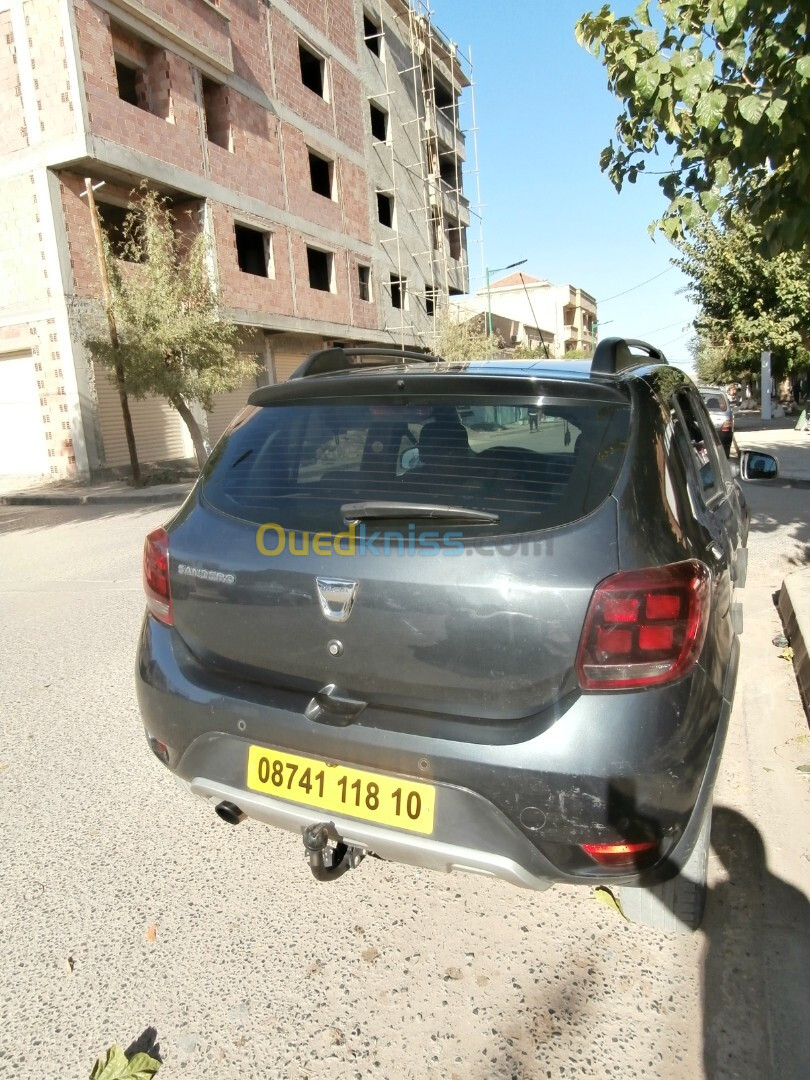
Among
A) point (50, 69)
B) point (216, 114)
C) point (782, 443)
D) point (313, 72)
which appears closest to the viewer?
point (50, 69)

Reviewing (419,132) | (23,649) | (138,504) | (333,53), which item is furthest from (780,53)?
(419,132)

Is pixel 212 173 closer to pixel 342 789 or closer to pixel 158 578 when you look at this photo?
pixel 158 578

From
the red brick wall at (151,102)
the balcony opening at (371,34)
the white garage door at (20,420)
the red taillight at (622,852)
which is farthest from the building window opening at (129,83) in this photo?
the red taillight at (622,852)

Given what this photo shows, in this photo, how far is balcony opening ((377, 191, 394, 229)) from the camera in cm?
3119

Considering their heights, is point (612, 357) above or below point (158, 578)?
above

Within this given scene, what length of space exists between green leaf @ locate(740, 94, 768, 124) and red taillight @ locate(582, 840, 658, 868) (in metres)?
3.20

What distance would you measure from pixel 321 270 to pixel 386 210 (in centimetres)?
700

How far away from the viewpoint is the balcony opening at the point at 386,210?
102 feet

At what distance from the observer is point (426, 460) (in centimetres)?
200

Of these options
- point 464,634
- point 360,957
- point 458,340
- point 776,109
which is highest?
point 458,340

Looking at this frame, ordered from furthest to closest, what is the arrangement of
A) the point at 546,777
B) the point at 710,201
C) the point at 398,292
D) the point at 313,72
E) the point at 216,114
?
the point at 398,292 → the point at 313,72 → the point at 216,114 → the point at 710,201 → the point at 546,777

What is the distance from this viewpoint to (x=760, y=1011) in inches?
71.6

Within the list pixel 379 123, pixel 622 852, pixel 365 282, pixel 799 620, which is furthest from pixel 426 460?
pixel 379 123

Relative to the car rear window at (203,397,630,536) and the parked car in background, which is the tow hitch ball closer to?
the car rear window at (203,397,630,536)
